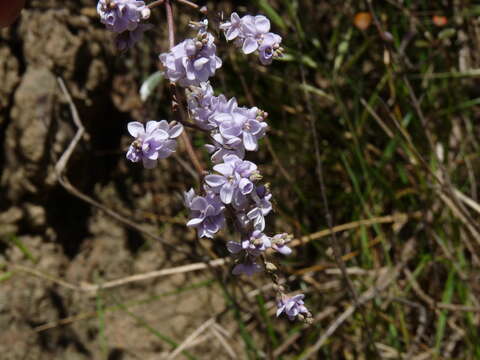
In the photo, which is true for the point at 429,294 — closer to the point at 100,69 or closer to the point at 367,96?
→ the point at 367,96

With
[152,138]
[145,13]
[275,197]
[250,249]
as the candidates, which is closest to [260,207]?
[250,249]

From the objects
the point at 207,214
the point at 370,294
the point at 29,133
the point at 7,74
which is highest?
the point at 207,214

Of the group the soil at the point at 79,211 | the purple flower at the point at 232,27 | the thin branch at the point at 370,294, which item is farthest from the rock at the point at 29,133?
the purple flower at the point at 232,27

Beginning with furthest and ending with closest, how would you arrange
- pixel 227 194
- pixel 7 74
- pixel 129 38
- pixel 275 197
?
pixel 275 197, pixel 7 74, pixel 129 38, pixel 227 194

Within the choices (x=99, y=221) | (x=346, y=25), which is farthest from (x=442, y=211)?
(x=99, y=221)

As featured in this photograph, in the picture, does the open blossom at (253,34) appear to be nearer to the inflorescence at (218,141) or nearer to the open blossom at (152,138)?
the inflorescence at (218,141)

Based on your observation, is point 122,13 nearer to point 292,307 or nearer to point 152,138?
point 152,138
